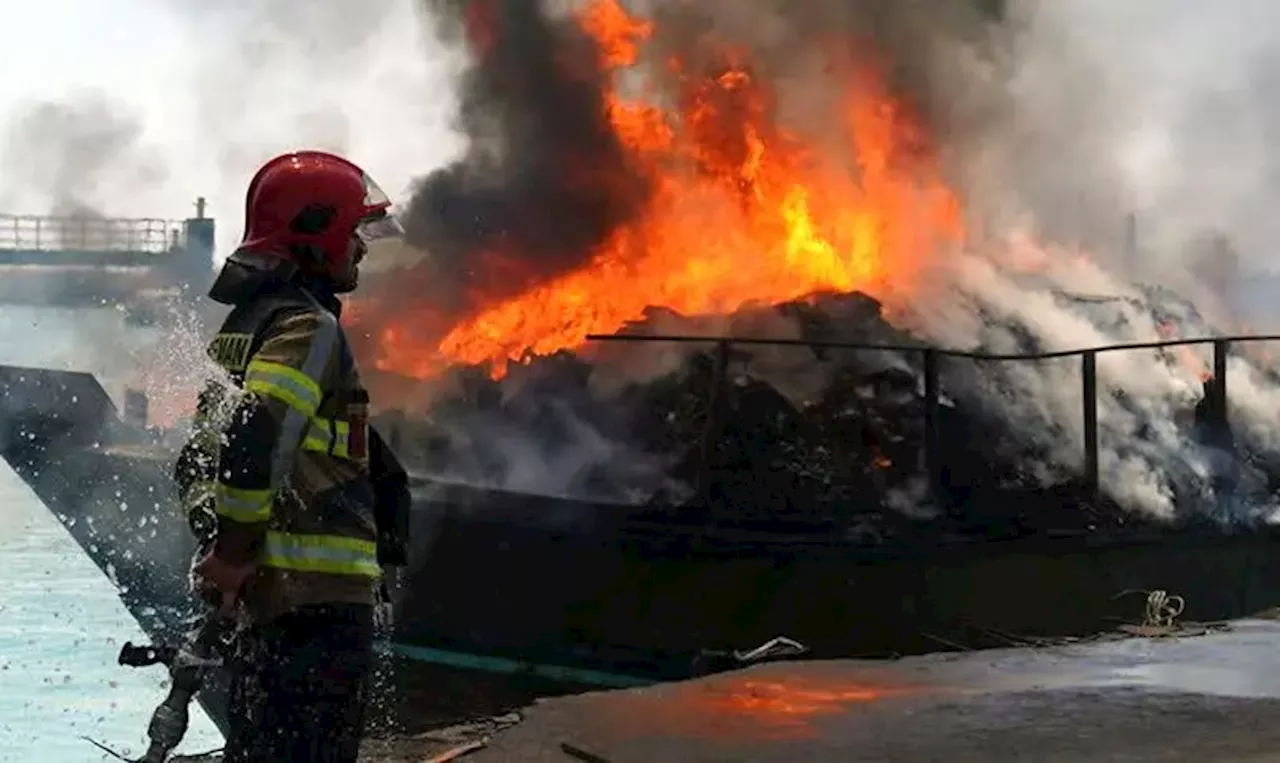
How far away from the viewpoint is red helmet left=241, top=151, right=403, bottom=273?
3.81m

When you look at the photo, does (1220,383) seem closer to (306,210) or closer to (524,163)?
(524,163)

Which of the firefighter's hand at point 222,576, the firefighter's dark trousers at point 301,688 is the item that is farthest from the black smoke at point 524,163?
the firefighter's hand at point 222,576

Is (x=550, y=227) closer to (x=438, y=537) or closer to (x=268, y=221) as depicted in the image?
(x=438, y=537)

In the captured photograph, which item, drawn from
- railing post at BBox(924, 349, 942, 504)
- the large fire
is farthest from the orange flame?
the large fire

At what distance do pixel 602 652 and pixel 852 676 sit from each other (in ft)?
11.0

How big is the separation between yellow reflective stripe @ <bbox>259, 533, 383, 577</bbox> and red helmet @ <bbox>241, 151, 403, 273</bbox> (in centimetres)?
72

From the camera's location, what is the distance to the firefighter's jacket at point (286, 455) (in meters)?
3.40

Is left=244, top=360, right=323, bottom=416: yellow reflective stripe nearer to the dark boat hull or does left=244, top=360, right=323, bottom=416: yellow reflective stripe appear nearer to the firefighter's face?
the firefighter's face

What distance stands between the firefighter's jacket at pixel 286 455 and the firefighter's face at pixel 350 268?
58 millimetres

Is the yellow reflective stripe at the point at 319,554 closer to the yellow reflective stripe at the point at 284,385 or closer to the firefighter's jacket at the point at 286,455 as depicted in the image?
the firefighter's jacket at the point at 286,455

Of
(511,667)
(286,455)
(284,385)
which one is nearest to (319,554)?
(286,455)

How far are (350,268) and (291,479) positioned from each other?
640 mm

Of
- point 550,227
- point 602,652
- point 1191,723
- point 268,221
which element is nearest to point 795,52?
point 550,227

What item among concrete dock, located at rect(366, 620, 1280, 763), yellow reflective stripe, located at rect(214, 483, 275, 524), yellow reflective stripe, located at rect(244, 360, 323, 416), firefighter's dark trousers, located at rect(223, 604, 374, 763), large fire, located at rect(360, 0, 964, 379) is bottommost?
concrete dock, located at rect(366, 620, 1280, 763)
